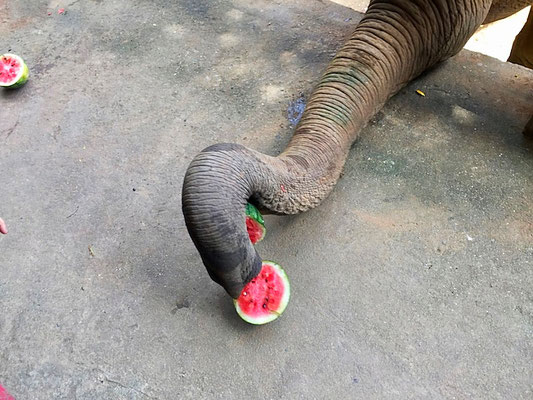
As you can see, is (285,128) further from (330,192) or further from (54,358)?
(54,358)

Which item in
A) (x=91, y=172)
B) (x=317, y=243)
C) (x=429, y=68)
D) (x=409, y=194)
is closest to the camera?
(x=317, y=243)

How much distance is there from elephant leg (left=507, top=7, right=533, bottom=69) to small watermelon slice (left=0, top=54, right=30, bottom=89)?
9.76ft

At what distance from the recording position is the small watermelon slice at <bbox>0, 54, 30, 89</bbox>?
2832mm

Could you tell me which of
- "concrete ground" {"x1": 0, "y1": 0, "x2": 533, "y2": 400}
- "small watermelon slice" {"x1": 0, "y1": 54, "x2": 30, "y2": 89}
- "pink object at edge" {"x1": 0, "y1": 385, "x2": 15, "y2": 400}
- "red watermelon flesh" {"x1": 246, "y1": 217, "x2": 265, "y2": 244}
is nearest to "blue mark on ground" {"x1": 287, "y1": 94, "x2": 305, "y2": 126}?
"concrete ground" {"x1": 0, "y1": 0, "x2": 533, "y2": 400}

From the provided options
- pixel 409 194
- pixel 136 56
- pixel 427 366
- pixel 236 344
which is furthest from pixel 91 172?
pixel 427 366

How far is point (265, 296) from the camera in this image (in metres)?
2.00

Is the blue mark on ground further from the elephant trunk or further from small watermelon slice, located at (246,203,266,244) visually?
small watermelon slice, located at (246,203,266,244)

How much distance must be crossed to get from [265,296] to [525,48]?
8.18 feet

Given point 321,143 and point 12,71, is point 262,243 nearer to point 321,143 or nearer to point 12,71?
point 321,143

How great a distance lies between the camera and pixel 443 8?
93.1 inches

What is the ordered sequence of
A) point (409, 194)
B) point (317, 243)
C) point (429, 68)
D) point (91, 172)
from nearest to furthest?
point (317, 243) → point (409, 194) → point (91, 172) → point (429, 68)

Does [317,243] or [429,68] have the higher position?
[429,68]

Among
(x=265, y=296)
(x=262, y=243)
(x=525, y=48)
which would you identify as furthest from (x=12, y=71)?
(x=525, y=48)

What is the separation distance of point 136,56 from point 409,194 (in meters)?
1.77
